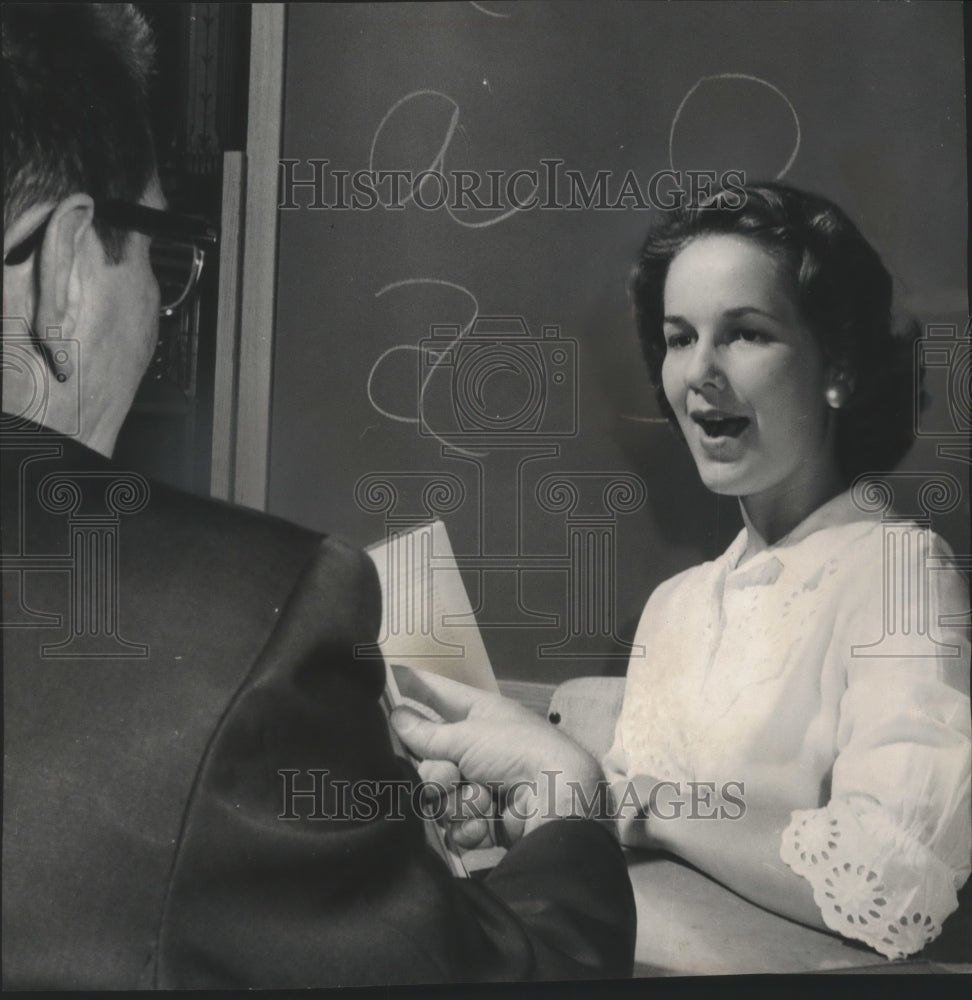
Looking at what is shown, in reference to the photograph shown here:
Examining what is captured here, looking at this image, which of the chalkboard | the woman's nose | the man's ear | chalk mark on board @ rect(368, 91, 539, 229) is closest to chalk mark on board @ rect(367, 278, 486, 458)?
the chalkboard

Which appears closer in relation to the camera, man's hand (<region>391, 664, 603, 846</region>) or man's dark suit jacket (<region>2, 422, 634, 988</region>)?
man's dark suit jacket (<region>2, 422, 634, 988</region>)

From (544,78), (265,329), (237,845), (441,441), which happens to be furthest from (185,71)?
(237,845)

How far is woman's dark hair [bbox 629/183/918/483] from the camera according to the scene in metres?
1.75

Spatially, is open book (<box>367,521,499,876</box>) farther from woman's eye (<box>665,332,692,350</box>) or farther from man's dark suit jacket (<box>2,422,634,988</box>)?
woman's eye (<box>665,332,692,350</box>)

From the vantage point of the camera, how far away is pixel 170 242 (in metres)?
1.71

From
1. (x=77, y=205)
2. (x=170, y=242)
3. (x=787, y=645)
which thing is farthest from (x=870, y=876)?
(x=77, y=205)

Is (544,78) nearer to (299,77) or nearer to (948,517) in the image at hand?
(299,77)

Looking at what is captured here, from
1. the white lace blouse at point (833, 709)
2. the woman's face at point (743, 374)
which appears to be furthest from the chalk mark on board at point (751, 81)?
the white lace blouse at point (833, 709)

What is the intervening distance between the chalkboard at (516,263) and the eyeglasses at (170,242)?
128 millimetres

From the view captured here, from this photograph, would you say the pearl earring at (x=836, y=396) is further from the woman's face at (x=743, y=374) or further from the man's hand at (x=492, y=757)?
the man's hand at (x=492, y=757)

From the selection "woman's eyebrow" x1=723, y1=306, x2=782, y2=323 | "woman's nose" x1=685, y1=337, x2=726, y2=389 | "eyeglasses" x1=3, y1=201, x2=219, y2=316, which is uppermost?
"eyeglasses" x1=3, y1=201, x2=219, y2=316

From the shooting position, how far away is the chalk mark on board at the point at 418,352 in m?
1.72

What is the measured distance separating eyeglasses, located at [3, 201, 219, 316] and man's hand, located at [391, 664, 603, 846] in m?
0.67

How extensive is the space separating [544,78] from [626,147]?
0.55ft
